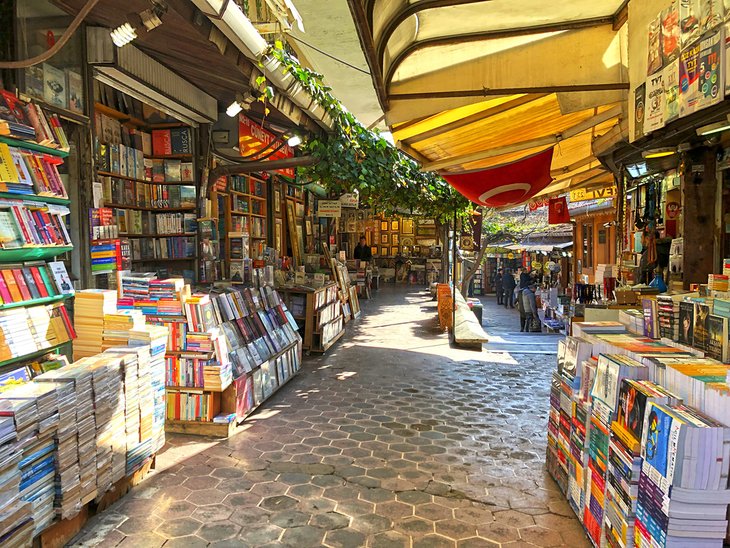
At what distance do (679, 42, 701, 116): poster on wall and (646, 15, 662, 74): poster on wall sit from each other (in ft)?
0.70

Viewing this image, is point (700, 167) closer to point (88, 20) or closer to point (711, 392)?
point (711, 392)

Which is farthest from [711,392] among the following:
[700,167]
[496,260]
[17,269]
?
[496,260]

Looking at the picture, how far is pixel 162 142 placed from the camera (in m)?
6.31

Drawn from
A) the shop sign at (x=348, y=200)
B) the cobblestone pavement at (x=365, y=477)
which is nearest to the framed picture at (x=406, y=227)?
the shop sign at (x=348, y=200)

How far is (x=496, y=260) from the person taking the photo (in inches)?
1012

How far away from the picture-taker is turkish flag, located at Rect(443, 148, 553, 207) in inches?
224

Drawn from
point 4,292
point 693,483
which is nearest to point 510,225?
point 4,292

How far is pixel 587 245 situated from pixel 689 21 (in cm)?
1221

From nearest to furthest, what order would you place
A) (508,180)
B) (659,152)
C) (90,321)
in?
(90,321) → (659,152) → (508,180)

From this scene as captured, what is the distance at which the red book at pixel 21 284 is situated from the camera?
3115 millimetres

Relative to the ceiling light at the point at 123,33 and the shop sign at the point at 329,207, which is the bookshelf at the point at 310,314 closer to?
the ceiling light at the point at 123,33

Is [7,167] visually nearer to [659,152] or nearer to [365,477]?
[365,477]

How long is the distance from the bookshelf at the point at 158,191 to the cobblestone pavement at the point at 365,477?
2.42 m

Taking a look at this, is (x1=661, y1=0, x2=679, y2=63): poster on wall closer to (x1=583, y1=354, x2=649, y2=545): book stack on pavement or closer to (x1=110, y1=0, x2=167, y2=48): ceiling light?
(x1=583, y1=354, x2=649, y2=545): book stack on pavement
